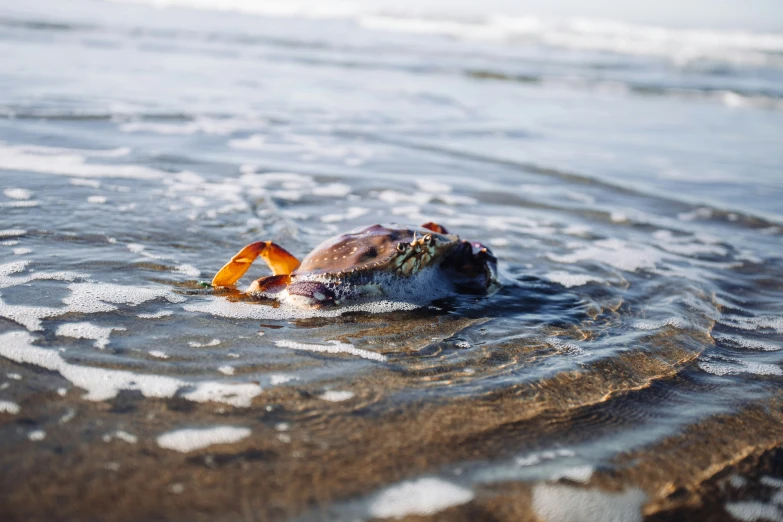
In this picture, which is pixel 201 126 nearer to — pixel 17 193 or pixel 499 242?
pixel 17 193

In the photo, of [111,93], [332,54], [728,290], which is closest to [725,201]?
[728,290]

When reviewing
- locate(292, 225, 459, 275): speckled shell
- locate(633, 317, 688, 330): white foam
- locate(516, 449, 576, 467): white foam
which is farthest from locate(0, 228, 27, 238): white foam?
locate(633, 317, 688, 330): white foam

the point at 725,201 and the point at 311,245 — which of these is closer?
the point at 311,245

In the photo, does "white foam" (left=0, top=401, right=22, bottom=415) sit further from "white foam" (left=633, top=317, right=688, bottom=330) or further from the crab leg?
"white foam" (left=633, top=317, right=688, bottom=330)

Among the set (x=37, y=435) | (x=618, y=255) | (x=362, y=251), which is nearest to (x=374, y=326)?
(x=362, y=251)

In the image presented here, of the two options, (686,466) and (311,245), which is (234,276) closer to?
(311,245)

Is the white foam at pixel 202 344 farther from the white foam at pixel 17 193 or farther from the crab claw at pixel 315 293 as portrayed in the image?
the white foam at pixel 17 193

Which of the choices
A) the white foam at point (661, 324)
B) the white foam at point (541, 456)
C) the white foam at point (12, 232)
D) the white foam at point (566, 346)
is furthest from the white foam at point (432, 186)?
the white foam at point (541, 456)
